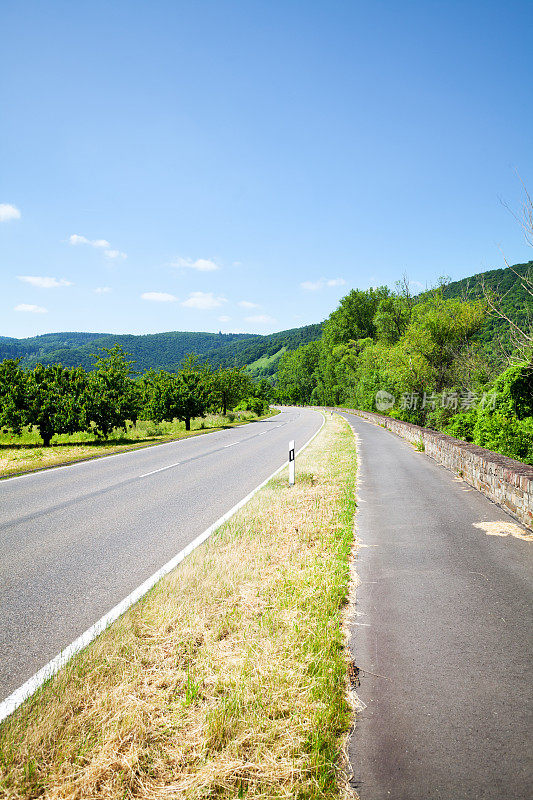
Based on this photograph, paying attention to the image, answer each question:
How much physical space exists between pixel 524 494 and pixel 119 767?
676cm

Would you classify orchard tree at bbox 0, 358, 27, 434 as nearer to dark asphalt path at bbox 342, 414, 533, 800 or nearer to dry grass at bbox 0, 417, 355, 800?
dry grass at bbox 0, 417, 355, 800

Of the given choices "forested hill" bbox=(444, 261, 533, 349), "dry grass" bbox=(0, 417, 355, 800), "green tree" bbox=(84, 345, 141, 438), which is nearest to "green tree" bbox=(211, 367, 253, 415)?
"green tree" bbox=(84, 345, 141, 438)

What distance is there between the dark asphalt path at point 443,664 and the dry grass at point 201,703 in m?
0.26

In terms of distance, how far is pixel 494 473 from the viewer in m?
8.38

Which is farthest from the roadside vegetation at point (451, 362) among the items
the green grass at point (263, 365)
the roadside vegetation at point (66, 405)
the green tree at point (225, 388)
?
the green grass at point (263, 365)

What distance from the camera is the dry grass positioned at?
2221mm

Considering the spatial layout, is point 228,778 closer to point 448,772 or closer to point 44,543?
point 448,772

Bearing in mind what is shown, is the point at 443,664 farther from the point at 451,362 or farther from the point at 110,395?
the point at 451,362

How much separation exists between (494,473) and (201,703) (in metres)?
7.46

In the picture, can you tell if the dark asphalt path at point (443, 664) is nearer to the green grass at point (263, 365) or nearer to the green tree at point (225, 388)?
the green tree at point (225, 388)

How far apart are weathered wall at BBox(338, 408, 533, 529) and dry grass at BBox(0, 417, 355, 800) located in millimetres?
3960

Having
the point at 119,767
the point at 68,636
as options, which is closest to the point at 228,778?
the point at 119,767

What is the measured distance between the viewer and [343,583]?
14.9ft

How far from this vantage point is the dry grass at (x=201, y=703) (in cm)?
222
